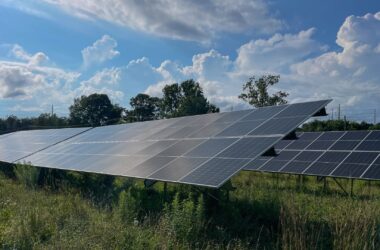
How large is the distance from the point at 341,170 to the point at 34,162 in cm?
1205

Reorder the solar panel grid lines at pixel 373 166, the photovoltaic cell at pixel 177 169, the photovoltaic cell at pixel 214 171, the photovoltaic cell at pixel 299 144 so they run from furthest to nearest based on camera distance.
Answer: the photovoltaic cell at pixel 299 144 → the solar panel grid lines at pixel 373 166 → the photovoltaic cell at pixel 177 169 → the photovoltaic cell at pixel 214 171

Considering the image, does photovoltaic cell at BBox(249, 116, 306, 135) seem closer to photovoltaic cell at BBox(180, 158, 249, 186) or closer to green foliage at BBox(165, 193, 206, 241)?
→ photovoltaic cell at BBox(180, 158, 249, 186)

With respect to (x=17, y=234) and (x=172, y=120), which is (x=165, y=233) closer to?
(x=17, y=234)

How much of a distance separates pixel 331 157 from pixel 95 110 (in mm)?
60415

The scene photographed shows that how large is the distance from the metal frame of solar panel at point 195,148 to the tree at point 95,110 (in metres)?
54.3

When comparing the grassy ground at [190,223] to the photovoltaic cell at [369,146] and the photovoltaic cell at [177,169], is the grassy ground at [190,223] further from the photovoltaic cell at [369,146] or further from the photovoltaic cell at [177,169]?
the photovoltaic cell at [369,146]

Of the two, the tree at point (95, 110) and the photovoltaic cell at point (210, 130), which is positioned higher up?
the tree at point (95, 110)

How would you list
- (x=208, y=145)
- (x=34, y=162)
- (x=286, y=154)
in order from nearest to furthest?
(x=208, y=145), (x=34, y=162), (x=286, y=154)

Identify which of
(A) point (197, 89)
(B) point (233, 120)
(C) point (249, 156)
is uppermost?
(A) point (197, 89)

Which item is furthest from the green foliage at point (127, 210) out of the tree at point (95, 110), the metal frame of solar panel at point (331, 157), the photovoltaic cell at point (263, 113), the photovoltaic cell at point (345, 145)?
the tree at point (95, 110)

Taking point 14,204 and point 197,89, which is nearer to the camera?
point 14,204

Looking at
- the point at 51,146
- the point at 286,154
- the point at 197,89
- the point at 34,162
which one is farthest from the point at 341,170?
the point at 197,89

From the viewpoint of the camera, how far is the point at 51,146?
2120cm

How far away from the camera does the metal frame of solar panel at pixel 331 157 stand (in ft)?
47.0
